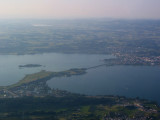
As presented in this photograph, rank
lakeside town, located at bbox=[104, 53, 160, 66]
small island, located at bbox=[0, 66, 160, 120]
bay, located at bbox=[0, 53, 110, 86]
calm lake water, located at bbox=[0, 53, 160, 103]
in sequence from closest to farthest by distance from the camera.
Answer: small island, located at bbox=[0, 66, 160, 120]
calm lake water, located at bbox=[0, 53, 160, 103]
bay, located at bbox=[0, 53, 110, 86]
lakeside town, located at bbox=[104, 53, 160, 66]

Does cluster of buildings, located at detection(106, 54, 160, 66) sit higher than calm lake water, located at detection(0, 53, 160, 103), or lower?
higher

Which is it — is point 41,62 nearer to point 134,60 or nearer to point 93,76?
point 93,76

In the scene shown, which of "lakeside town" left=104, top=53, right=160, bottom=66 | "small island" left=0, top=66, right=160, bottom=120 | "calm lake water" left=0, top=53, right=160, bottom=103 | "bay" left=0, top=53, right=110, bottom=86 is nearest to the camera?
"small island" left=0, top=66, right=160, bottom=120

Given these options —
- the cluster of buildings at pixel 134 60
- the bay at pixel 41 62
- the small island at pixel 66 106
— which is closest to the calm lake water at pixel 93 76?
the bay at pixel 41 62

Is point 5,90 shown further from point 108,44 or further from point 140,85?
point 108,44

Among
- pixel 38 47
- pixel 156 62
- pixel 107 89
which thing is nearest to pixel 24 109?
pixel 107 89

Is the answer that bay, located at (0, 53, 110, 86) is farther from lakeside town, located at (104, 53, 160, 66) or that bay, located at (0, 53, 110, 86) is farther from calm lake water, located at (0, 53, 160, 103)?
lakeside town, located at (104, 53, 160, 66)

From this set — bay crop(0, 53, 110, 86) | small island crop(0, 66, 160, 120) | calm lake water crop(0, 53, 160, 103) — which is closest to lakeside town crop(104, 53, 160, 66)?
calm lake water crop(0, 53, 160, 103)

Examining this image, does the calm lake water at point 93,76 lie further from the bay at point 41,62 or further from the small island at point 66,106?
the small island at point 66,106

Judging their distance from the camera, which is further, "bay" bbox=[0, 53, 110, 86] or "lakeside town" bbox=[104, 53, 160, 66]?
"lakeside town" bbox=[104, 53, 160, 66]
